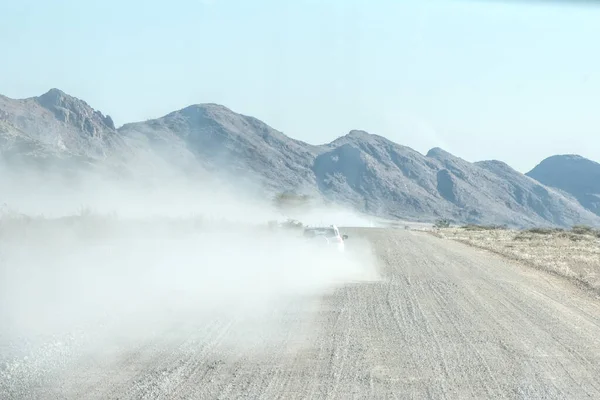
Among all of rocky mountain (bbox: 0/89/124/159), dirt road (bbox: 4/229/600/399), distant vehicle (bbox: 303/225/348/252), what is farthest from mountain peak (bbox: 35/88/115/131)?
dirt road (bbox: 4/229/600/399)

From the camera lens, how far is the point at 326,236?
3262cm

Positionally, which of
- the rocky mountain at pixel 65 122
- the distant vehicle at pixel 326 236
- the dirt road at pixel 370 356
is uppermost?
the rocky mountain at pixel 65 122

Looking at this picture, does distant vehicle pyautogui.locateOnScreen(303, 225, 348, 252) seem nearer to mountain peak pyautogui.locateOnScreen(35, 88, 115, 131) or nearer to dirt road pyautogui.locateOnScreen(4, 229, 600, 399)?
dirt road pyautogui.locateOnScreen(4, 229, 600, 399)

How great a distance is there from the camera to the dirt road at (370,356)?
399 inches

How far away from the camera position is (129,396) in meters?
9.56

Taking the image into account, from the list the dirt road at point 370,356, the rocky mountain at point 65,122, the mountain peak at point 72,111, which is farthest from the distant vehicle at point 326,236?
the mountain peak at point 72,111

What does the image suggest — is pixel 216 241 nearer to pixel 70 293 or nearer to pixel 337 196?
pixel 70 293

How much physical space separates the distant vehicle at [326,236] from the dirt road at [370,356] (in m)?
12.3

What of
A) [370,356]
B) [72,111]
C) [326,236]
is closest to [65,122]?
[72,111]

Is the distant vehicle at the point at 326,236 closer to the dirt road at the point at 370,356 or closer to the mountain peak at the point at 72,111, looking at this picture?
the dirt road at the point at 370,356

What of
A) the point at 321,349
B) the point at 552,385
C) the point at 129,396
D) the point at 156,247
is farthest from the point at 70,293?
the point at 156,247

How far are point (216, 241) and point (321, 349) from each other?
96.6 feet

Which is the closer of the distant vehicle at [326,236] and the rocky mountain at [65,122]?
the distant vehicle at [326,236]

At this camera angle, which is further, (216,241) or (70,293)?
(216,241)
